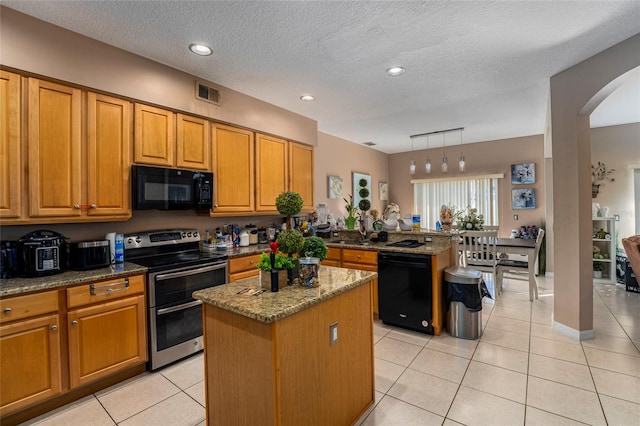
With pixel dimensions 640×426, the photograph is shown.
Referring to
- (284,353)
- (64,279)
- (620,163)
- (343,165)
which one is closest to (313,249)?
(284,353)

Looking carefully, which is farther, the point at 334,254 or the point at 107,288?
the point at 334,254

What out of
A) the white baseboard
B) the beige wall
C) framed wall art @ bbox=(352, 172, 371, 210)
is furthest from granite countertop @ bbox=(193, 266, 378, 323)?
the beige wall

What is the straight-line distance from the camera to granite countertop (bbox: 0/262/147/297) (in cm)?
189

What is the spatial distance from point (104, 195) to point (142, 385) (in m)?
1.56

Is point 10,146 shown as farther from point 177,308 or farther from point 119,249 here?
point 177,308

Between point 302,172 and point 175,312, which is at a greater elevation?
point 302,172

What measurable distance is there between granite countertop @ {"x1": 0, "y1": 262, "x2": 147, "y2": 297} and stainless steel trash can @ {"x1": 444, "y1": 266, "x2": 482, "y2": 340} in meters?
2.91

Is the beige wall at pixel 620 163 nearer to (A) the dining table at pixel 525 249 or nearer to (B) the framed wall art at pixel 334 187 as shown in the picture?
(A) the dining table at pixel 525 249

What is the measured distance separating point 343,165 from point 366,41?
11.6ft

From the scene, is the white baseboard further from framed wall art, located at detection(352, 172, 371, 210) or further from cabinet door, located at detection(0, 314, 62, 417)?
cabinet door, located at detection(0, 314, 62, 417)

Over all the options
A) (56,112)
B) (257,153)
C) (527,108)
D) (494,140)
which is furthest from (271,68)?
(494,140)

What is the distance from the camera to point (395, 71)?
304 centimetres

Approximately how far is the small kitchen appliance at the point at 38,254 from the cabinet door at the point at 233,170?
4.61 ft

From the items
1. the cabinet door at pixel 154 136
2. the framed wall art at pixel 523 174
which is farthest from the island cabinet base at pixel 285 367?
the framed wall art at pixel 523 174
